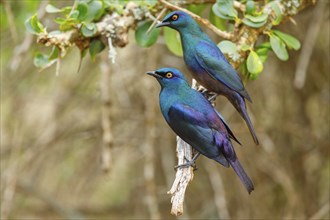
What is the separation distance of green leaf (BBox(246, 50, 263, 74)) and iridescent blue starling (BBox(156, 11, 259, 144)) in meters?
0.06

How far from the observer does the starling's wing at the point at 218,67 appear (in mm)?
2619

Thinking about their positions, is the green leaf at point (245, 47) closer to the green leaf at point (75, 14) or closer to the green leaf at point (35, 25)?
the green leaf at point (75, 14)

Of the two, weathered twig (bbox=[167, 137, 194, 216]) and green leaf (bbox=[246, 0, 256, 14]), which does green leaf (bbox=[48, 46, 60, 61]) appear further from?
green leaf (bbox=[246, 0, 256, 14])

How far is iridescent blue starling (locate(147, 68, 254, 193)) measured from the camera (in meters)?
2.46

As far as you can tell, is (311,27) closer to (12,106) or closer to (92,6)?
(92,6)

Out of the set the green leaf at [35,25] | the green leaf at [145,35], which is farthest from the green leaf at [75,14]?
the green leaf at [145,35]

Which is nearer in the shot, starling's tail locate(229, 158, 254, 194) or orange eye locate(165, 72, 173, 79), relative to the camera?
starling's tail locate(229, 158, 254, 194)

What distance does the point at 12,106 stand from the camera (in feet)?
16.0

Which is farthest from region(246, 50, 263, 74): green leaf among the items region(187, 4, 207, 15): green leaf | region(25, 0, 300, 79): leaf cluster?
region(187, 4, 207, 15): green leaf

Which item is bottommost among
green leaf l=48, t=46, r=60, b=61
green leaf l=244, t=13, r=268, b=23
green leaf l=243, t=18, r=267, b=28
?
green leaf l=48, t=46, r=60, b=61

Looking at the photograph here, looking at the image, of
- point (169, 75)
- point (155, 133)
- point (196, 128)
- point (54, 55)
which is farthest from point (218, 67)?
point (155, 133)

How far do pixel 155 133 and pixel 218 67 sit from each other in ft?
7.53

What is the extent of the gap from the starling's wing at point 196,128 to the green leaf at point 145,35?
1.68 feet

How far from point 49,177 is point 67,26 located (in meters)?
3.36
